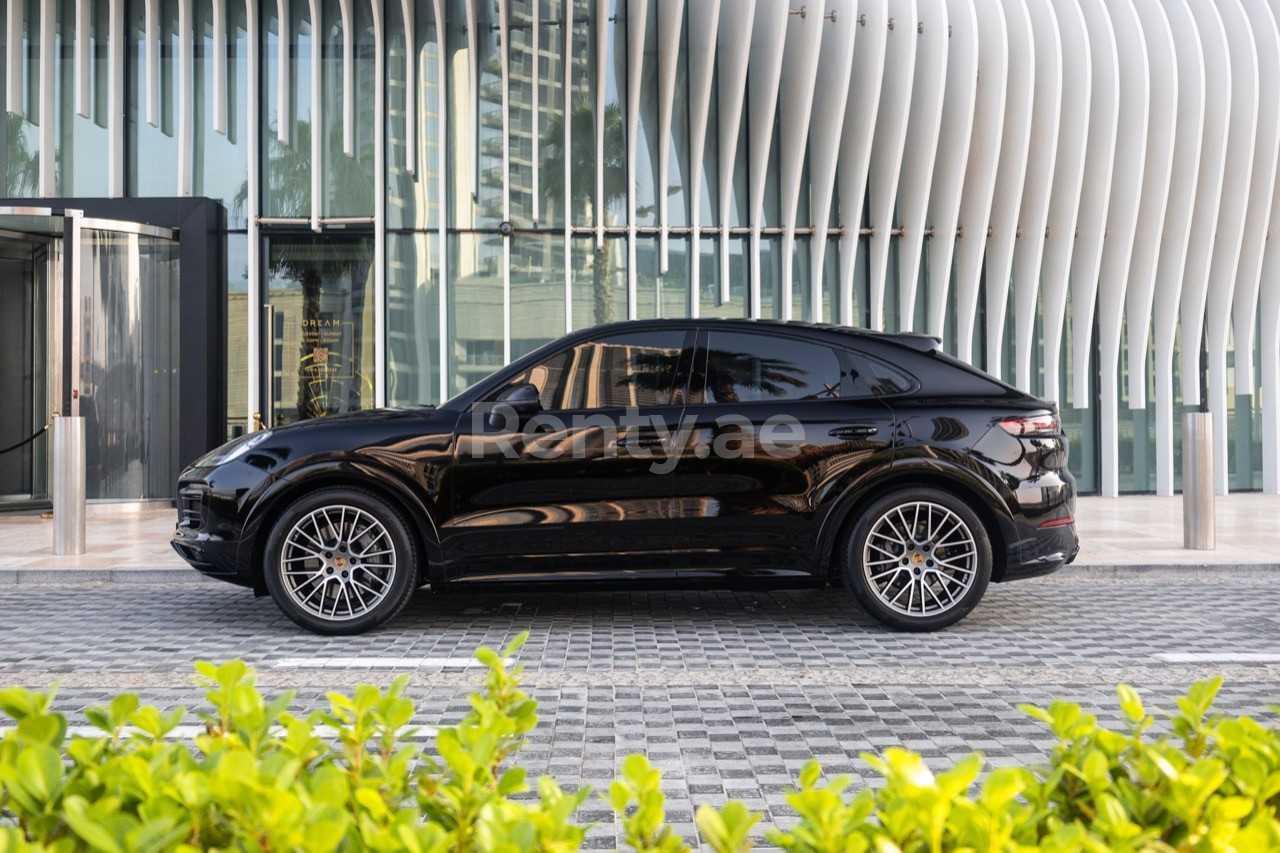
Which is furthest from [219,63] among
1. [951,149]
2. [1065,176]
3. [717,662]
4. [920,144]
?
[717,662]

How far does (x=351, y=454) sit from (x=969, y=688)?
11.2 ft

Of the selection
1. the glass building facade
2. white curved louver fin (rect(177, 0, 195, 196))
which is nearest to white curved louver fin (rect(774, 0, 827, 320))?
the glass building facade

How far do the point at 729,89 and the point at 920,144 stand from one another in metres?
2.46

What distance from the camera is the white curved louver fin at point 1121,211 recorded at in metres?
14.6

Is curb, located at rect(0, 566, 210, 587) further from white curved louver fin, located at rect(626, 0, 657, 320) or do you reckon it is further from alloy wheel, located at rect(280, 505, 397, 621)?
white curved louver fin, located at rect(626, 0, 657, 320)

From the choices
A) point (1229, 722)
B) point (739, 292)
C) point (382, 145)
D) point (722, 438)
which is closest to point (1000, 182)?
point (739, 292)

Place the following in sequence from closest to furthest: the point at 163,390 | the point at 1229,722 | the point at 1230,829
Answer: the point at 1230,829 < the point at 1229,722 < the point at 163,390

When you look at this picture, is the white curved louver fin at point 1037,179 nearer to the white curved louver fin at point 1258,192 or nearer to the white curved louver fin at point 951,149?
the white curved louver fin at point 951,149

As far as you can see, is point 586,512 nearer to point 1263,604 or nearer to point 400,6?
point 1263,604

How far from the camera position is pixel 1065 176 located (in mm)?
14812

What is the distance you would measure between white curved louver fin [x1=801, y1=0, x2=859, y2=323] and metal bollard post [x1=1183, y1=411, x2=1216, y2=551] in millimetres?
5082

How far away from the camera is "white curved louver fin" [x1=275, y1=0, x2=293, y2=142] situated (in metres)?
14.3

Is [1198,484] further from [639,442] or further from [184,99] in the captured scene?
[184,99]

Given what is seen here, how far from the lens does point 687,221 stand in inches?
600
